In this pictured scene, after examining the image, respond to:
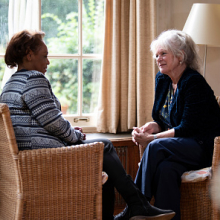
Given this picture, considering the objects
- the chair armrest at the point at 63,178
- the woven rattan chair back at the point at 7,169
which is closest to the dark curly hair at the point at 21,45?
the woven rattan chair back at the point at 7,169

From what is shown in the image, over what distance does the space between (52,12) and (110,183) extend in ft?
4.94

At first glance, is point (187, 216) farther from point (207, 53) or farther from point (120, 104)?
point (207, 53)

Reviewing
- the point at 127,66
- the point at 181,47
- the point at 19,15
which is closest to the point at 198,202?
the point at 181,47

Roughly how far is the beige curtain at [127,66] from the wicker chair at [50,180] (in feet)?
3.57

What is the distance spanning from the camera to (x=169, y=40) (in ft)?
7.68

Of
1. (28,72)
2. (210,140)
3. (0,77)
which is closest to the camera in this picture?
(28,72)

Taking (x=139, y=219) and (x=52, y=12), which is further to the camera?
(x=52, y=12)

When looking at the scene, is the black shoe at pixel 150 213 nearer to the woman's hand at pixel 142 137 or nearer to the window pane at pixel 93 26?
the woman's hand at pixel 142 137

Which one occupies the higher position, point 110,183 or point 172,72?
point 172,72

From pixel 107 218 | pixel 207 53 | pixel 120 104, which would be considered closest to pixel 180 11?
pixel 207 53

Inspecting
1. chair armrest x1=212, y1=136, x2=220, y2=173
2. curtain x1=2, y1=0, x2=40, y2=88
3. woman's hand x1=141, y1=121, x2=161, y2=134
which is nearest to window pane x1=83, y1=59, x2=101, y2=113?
curtain x1=2, y1=0, x2=40, y2=88

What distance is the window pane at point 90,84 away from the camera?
307cm

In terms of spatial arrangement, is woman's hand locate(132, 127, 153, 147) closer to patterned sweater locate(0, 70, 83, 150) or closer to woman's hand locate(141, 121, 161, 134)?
woman's hand locate(141, 121, 161, 134)

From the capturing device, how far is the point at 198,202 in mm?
2180
